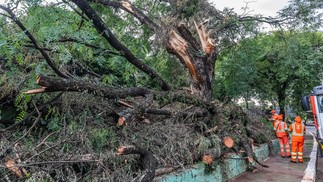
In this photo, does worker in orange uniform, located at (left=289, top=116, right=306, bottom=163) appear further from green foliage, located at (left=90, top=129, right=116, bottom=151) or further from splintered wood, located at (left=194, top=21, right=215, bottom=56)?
green foliage, located at (left=90, top=129, right=116, bottom=151)

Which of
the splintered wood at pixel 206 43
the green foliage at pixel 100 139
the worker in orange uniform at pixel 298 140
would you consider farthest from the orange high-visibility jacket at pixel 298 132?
the green foliage at pixel 100 139

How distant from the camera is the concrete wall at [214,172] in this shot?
14.9 ft

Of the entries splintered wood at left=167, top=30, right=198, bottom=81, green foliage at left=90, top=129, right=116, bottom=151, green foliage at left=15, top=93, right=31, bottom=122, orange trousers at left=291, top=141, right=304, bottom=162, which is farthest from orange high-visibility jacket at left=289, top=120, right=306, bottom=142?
green foliage at left=15, top=93, right=31, bottom=122

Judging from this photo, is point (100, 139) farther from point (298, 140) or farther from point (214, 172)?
point (298, 140)

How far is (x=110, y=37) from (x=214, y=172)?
3462 millimetres

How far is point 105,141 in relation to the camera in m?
4.48

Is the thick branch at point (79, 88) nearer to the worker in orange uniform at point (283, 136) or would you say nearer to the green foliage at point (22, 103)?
the green foliage at point (22, 103)

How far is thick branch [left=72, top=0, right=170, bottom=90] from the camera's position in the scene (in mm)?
4867

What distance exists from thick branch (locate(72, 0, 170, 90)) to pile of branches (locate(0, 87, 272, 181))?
0.80 metres

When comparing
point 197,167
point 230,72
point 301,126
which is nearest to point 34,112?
point 197,167

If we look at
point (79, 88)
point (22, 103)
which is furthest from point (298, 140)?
point (22, 103)

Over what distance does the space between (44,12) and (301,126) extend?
25.6 feet

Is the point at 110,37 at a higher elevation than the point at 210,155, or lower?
higher

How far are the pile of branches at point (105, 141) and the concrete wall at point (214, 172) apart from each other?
147 mm
